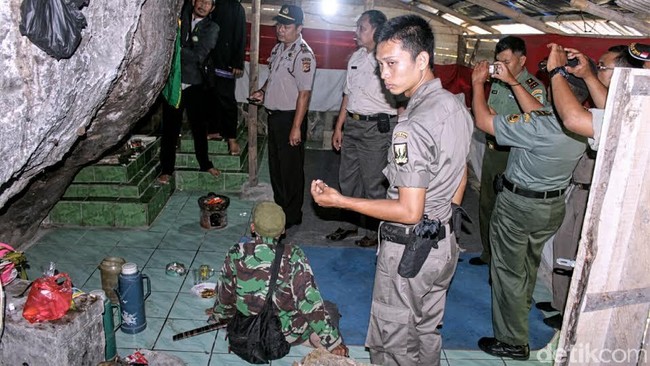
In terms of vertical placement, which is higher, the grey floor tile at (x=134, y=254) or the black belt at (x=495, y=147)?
the black belt at (x=495, y=147)

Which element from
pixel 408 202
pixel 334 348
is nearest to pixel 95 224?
pixel 334 348

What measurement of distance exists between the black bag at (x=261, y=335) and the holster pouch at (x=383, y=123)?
92.5 inches

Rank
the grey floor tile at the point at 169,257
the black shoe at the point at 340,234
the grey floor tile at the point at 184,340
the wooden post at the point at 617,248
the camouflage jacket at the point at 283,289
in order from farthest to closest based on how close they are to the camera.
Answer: the black shoe at the point at 340,234 → the grey floor tile at the point at 169,257 → the grey floor tile at the point at 184,340 → the camouflage jacket at the point at 283,289 → the wooden post at the point at 617,248

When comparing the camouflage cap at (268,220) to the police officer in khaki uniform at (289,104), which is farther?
the police officer in khaki uniform at (289,104)

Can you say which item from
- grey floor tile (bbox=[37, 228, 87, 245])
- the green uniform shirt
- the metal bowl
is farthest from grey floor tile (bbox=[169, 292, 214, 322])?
the green uniform shirt

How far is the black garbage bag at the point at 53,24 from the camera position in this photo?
→ 8.69 feet

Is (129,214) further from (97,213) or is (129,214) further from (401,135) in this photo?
(401,135)

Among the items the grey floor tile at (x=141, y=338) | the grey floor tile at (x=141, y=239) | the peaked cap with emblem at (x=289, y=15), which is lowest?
the grey floor tile at (x=141, y=338)

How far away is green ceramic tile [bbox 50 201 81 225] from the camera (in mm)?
6257

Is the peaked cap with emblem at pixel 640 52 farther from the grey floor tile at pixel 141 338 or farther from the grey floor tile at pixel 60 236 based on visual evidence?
the grey floor tile at pixel 60 236

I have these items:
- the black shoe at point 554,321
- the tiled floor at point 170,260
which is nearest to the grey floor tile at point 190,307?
the tiled floor at point 170,260

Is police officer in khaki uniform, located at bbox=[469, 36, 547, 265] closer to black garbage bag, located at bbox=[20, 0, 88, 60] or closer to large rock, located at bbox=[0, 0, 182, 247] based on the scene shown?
large rock, located at bbox=[0, 0, 182, 247]

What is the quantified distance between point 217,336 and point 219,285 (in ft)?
1.79

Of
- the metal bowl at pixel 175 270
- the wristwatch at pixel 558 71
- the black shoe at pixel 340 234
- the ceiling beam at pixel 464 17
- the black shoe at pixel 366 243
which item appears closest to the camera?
the wristwatch at pixel 558 71
